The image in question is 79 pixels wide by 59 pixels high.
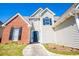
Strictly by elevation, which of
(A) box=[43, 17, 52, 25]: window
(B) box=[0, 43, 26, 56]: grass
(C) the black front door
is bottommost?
(B) box=[0, 43, 26, 56]: grass

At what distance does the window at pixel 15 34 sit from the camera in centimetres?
1127

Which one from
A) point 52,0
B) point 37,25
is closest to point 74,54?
point 52,0

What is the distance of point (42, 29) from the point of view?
43.5 feet

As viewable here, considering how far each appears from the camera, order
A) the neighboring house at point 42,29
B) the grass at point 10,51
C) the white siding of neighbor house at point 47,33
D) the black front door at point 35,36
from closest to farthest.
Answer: the grass at point 10,51, the neighboring house at point 42,29, the white siding of neighbor house at point 47,33, the black front door at point 35,36

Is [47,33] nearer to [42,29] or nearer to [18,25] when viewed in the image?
[42,29]

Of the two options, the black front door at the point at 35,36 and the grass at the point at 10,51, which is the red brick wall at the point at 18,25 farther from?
the grass at the point at 10,51

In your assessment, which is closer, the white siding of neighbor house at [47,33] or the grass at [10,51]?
the grass at [10,51]

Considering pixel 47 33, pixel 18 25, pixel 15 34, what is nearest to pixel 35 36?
pixel 47 33

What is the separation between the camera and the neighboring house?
927cm

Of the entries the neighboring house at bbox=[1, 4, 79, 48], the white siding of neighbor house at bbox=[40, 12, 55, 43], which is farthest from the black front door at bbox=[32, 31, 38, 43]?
the white siding of neighbor house at bbox=[40, 12, 55, 43]

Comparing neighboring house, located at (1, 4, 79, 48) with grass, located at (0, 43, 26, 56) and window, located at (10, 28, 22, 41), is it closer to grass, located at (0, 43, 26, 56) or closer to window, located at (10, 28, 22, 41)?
window, located at (10, 28, 22, 41)

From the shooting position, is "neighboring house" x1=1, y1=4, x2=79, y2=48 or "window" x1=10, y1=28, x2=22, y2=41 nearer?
"neighboring house" x1=1, y1=4, x2=79, y2=48

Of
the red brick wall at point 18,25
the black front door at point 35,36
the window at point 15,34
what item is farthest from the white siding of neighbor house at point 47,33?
the window at point 15,34

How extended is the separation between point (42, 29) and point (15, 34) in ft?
9.04
